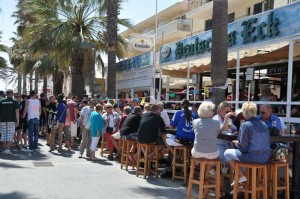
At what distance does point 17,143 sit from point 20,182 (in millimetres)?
5736

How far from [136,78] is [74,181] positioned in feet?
36.0

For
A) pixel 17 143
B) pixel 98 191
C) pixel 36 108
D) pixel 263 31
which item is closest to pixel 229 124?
pixel 98 191

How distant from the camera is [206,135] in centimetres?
666

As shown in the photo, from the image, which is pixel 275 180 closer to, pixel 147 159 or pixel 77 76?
pixel 147 159

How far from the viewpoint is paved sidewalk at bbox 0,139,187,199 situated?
710 cm

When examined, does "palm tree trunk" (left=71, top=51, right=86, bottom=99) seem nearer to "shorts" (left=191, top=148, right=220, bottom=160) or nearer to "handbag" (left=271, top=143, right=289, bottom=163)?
"shorts" (left=191, top=148, right=220, bottom=160)

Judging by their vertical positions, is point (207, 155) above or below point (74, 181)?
above

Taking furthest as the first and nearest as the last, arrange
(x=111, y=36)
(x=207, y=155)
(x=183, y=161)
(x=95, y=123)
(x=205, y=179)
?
(x=111, y=36) → (x=95, y=123) → (x=183, y=161) → (x=205, y=179) → (x=207, y=155)

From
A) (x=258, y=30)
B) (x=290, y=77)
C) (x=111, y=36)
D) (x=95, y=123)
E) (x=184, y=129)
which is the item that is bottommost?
(x=95, y=123)

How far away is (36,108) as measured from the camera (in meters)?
12.4

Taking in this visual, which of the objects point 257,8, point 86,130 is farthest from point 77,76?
point 257,8

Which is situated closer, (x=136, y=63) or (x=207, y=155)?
(x=207, y=155)

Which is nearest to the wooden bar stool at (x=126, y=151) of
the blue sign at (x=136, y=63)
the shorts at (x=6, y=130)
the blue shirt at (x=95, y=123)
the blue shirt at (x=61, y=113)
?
the blue shirt at (x=95, y=123)

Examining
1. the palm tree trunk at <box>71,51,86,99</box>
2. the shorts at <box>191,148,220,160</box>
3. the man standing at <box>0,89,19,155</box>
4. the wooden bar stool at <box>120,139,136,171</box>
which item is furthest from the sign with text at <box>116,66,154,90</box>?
the shorts at <box>191,148,220,160</box>
